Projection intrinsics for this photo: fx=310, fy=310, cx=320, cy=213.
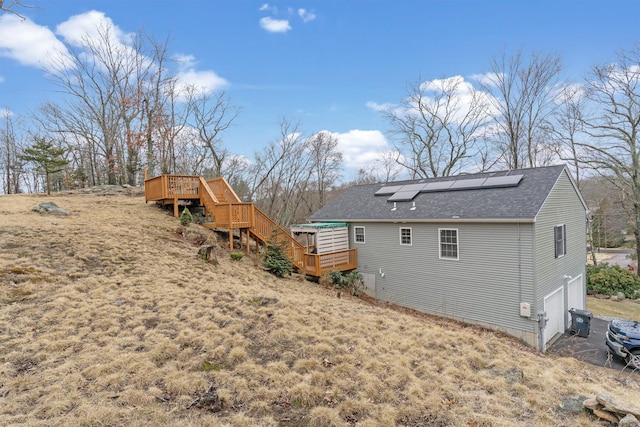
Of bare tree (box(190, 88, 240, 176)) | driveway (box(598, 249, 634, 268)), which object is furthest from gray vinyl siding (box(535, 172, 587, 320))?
bare tree (box(190, 88, 240, 176))

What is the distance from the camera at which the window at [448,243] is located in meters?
11.2

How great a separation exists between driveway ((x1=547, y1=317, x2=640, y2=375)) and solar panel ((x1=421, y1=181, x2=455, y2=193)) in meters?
6.58

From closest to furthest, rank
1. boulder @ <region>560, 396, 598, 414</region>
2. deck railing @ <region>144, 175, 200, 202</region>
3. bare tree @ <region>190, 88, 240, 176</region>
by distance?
boulder @ <region>560, 396, 598, 414</region>
deck railing @ <region>144, 175, 200, 202</region>
bare tree @ <region>190, 88, 240, 176</region>

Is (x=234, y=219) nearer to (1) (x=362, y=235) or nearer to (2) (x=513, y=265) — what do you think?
(1) (x=362, y=235)

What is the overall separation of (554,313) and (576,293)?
3183mm

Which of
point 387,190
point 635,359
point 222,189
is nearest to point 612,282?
point 635,359

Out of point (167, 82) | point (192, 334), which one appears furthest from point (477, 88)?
point (192, 334)

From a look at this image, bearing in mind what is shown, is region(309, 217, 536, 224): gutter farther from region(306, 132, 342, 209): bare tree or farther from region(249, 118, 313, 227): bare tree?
region(306, 132, 342, 209): bare tree

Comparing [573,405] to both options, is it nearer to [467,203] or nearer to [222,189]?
[467,203]

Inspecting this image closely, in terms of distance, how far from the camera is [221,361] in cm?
466

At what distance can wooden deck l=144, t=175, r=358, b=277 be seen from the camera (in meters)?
11.4

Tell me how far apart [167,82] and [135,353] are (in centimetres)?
2543

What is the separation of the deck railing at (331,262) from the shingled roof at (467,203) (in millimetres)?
1669

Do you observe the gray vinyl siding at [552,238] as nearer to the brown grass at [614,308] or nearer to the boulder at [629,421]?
the brown grass at [614,308]
